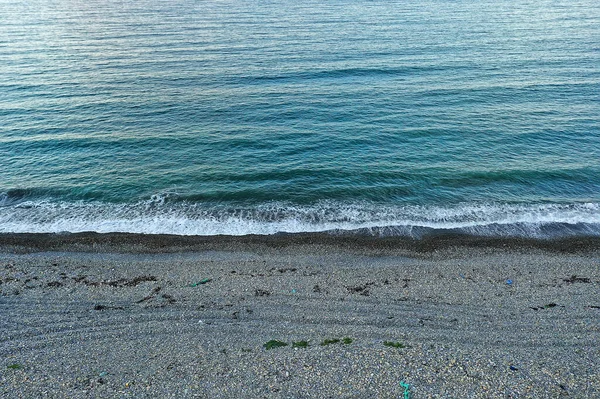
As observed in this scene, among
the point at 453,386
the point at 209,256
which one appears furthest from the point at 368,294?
the point at 209,256

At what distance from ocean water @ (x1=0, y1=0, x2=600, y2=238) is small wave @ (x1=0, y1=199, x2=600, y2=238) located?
0.13 meters

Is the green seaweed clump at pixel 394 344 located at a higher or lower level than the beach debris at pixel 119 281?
higher

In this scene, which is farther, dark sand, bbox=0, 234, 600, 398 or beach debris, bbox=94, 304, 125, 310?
beach debris, bbox=94, 304, 125, 310

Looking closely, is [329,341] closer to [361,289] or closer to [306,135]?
[361,289]

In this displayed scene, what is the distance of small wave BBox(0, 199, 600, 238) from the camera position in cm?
2394

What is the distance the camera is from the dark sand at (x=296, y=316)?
12586mm

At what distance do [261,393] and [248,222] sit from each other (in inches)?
538

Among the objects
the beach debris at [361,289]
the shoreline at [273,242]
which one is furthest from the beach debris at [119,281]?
the beach debris at [361,289]

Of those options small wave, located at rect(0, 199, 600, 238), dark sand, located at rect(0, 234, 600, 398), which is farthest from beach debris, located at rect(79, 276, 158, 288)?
small wave, located at rect(0, 199, 600, 238)

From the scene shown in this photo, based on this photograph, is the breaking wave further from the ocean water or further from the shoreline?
the shoreline

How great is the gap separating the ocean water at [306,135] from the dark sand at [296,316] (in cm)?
241

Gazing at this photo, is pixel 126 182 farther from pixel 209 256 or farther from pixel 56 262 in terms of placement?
pixel 209 256

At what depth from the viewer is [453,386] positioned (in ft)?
40.0

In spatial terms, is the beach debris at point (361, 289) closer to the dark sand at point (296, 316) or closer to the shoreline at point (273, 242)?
the dark sand at point (296, 316)
